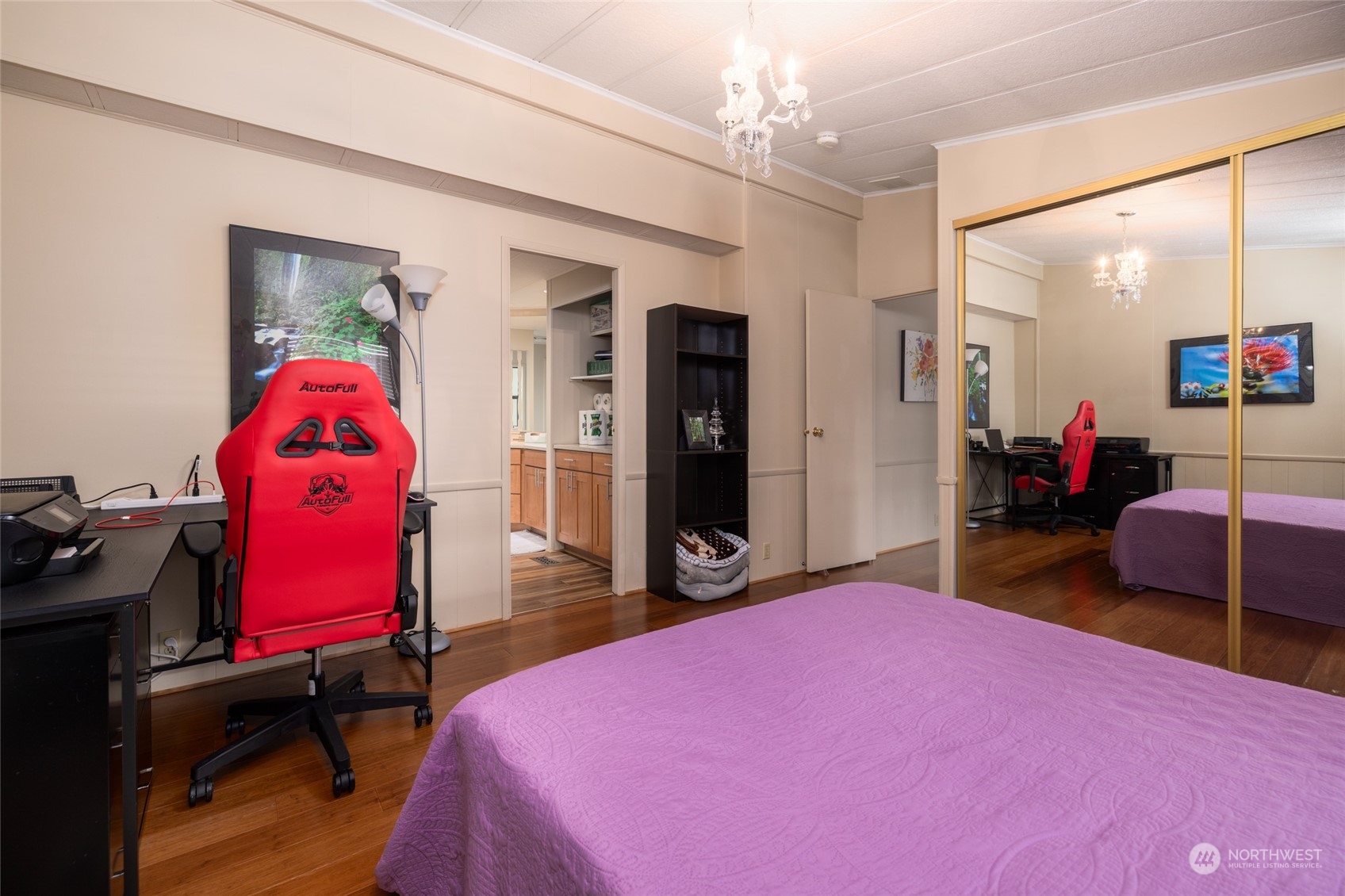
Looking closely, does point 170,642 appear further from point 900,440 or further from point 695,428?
point 900,440

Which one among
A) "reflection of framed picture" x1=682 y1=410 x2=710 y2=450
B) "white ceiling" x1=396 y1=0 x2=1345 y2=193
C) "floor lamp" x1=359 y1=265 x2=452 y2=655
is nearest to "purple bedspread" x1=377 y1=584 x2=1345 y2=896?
"floor lamp" x1=359 y1=265 x2=452 y2=655

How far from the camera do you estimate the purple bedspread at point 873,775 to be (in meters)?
0.75

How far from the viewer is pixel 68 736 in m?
1.14

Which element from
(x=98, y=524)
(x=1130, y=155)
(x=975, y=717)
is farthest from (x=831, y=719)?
(x=1130, y=155)

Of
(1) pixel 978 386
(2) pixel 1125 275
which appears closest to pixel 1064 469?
(1) pixel 978 386

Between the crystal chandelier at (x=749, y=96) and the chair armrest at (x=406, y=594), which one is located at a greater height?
the crystal chandelier at (x=749, y=96)

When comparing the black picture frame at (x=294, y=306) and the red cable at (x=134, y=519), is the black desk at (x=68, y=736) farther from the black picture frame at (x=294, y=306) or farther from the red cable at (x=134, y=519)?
the black picture frame at (x=294, y=306)

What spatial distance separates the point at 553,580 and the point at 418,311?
2.17m

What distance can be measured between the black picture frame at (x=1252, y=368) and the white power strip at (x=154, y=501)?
4292mm

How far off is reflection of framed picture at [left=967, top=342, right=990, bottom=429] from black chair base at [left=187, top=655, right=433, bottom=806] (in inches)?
129

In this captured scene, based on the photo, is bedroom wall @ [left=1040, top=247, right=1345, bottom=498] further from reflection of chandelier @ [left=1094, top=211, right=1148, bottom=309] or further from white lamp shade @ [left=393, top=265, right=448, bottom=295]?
white lamp shade @ [left=393, top=265, right=448, bottom=295]

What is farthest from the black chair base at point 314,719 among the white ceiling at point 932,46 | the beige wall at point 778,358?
the white ceiling at point 932,46

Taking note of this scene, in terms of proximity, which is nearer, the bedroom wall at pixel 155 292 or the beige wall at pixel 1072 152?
the bedroom wall at pixel 155 292

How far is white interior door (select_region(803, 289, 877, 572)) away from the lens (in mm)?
4602
